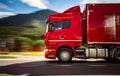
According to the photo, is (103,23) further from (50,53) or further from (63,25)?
(50,53)

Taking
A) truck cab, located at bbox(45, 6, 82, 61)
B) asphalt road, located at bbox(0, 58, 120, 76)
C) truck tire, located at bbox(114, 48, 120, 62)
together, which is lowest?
asphalt road, located at bbox(0, 58, 120, 76)

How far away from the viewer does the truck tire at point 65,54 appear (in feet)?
59.4

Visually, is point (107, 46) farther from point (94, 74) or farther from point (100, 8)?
point (94, 74)

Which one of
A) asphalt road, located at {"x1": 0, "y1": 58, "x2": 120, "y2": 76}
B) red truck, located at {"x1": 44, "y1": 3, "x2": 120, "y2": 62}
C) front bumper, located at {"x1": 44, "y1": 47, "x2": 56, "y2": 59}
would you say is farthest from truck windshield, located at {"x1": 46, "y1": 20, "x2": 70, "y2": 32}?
asphalt road, located at {"x1": 0, "y1": 58, "x2": 120, "y2": 76}

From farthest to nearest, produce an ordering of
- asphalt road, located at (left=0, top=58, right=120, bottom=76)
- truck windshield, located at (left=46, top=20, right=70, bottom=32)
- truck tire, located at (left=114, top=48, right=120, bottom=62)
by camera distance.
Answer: truck windshield, located at (left=46, top=20, right=70, bottom=32) < truck tire, located at (left=114, top=48, right=120, bottom=62) < asphalt road, located at (left=0, top=58, right=120, bottom=76)

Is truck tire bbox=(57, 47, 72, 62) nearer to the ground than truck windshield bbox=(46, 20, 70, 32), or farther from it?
nearer to the ground

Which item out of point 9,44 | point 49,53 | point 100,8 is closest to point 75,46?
point 49,53

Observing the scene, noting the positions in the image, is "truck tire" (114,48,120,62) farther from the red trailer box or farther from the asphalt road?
the asphalt road

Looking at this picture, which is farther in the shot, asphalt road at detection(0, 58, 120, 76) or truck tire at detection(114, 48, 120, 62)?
truck tire at detection(114, 48, 120, 62)

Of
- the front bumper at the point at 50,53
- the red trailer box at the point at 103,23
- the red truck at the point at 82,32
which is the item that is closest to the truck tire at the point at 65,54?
the red truck at the point at 82,32

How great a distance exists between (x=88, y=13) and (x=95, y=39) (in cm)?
162

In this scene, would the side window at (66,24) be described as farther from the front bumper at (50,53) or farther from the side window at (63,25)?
the front bumper at (50,53)

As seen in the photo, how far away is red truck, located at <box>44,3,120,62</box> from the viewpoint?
18.1 metres

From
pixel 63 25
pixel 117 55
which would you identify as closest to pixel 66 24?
pixel 63 25
